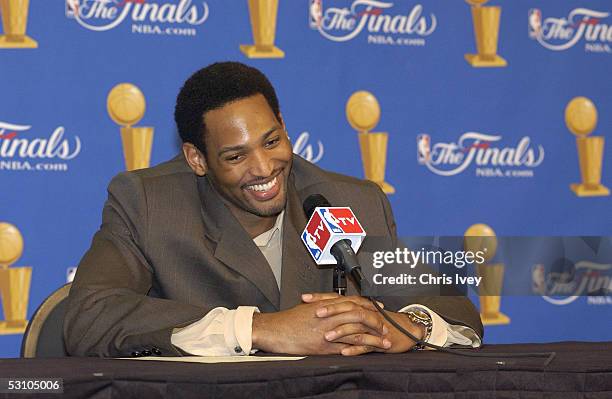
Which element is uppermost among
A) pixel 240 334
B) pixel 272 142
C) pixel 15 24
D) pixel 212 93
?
pixel 15 24

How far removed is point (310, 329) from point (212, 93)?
34.0 inches

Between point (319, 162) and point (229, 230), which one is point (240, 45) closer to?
point (319, 162)

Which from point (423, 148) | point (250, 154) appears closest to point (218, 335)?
point (250, 154)

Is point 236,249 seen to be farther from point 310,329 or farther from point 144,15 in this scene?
point 144,15

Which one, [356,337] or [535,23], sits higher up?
[535,23]

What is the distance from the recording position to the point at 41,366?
Result: 1.77 metres

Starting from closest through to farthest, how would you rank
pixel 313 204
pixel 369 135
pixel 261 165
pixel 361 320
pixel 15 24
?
1. pixel 361 320
2. pixel 313 204
3. pixel 261 165
4. pixel 15 24
5. pixel 369 135

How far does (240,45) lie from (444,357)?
2187mm

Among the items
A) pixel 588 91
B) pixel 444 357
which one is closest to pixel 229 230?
pixel 444 357

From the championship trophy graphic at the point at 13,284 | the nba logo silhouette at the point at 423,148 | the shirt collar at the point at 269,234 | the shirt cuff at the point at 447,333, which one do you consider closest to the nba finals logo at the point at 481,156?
the nba logo silhouette at the point at 423,148

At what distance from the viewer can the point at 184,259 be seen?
2643mm

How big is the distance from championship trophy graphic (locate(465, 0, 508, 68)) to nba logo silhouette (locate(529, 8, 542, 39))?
0.16 meters

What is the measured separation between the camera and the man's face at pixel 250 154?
103 inches

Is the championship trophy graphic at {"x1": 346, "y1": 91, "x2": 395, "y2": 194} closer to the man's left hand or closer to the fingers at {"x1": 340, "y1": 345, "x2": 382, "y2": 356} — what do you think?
the man's left hand
